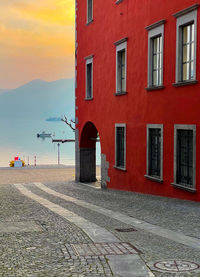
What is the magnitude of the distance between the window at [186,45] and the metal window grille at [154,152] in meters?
2.53

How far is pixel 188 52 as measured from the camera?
1405 centimetres

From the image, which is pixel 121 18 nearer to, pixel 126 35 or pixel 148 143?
pixel 126 35

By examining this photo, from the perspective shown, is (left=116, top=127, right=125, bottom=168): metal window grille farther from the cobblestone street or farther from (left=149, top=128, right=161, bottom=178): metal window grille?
the cobblestone street

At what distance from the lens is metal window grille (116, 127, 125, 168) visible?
19906 mm

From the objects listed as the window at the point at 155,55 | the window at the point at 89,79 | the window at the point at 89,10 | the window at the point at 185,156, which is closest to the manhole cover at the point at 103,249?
the window at the point at 185,156

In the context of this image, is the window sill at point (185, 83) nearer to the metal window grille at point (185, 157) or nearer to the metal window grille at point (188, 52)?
the metal window grille at point (188, 52)

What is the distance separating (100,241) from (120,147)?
40.5 feet

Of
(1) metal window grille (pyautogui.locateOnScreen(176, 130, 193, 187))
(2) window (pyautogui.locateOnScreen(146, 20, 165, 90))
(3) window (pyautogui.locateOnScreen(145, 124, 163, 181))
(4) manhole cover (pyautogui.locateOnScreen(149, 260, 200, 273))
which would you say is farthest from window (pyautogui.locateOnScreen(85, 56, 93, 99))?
(4) manhole cover (pyautogui.locateOnScreen(149, 260, 200, 273))

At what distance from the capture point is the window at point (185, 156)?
13625mm

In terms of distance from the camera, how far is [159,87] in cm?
1573

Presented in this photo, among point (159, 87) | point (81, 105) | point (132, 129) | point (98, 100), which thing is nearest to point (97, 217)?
point (159, 87)

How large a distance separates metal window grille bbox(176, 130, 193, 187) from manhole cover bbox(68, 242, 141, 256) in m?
6.55

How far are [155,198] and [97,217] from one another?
4.93 metres

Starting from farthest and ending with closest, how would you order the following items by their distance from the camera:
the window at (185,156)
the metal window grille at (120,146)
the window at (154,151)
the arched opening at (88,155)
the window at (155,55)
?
the arched opening at (88,155) → the metal window grille at (120,146) → the window at (154,151) → the window at (155,55) → the window at (185,156)
